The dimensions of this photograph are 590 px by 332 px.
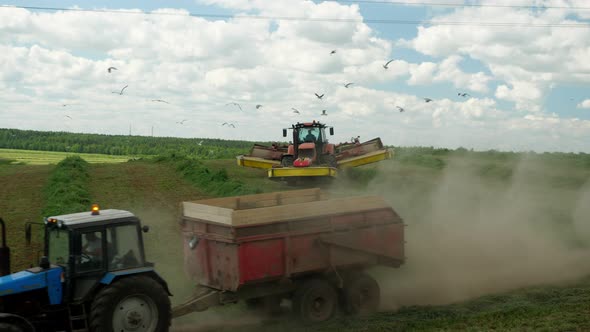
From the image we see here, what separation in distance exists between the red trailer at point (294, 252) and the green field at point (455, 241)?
0.62 metres

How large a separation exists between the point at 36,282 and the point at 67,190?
1699 centimetres

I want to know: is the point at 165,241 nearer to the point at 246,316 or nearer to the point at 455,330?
the point at 246,316

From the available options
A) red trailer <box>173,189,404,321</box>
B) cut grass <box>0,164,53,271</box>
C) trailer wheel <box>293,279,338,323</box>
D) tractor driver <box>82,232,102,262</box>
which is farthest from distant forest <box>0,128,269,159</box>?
tractor driver <box>82,232,102,262</box>

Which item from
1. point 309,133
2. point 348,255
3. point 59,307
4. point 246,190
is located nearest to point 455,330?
point 348,255

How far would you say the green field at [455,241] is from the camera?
455 inches

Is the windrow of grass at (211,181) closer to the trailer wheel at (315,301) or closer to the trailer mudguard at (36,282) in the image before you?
the trailer wheel at (315,301)

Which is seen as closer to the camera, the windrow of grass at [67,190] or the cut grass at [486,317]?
the cut grass at [486,317]

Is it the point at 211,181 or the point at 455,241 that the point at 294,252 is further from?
the point at 211,181

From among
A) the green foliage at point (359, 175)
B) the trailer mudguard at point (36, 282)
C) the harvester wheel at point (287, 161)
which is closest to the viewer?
the trailer mudguard at point (36, 282)

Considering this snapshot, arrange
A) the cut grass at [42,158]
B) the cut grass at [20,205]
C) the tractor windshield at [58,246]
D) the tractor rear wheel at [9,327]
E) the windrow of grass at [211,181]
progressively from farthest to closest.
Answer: the cut grass at [42,158] → the windrow of grass at [211,181] → the cut grass at [20,205] → the tractor windshield at [58,246] → the tractor rear wheel at [9,327]

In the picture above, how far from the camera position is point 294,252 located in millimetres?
11617

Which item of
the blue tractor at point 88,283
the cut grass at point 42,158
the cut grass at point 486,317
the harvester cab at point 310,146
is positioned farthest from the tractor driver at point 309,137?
the cut grass at point 42,158

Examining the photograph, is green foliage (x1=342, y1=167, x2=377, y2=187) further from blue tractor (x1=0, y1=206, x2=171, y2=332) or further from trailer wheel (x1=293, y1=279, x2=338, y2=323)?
blue tractor (x1=0, y1=206, x2=171, y2=332)

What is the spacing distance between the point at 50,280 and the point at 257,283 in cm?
349
